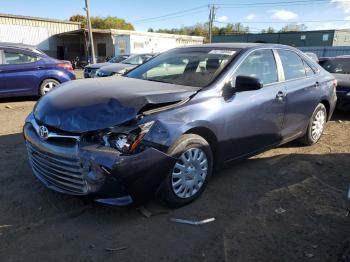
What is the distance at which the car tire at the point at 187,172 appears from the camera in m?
3.47

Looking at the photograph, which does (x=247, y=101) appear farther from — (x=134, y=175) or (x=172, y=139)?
(x=134, y=175)

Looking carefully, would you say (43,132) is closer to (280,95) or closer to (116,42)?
(280,95)

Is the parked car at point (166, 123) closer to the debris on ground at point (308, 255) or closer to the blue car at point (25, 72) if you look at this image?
the debris on ground at point (308, 255)

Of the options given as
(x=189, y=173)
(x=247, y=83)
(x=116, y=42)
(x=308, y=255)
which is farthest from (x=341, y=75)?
(x=116, y=42)

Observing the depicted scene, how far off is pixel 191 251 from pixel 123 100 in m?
1.51

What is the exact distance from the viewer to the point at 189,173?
3684 millimetres

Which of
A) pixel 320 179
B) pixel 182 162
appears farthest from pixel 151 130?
pixel 320 179

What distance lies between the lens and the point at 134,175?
3143mm

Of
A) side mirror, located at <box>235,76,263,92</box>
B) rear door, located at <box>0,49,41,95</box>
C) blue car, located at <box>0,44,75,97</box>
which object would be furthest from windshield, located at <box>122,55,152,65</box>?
side mirror, located at <box>235,76,263,92</box>

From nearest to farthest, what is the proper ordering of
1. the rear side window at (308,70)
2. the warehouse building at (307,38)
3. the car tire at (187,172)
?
the car tire at (187,172) < the rear side window at (308,70) < the warehouse building at (307,38)

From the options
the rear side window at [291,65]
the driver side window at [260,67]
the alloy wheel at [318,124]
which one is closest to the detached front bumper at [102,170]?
the driver side window at [260,67]

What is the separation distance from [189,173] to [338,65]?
763cm

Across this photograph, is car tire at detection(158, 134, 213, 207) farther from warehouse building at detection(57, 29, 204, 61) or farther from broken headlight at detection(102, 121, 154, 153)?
warehouse building at detection(57, 29, 204, 61)

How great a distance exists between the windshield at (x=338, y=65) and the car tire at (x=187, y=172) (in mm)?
6980
